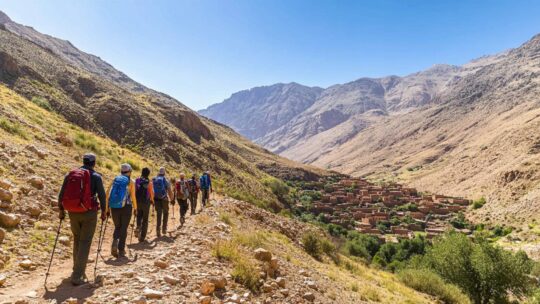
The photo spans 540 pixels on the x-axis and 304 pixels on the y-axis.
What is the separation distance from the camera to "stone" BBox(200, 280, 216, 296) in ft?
20.7

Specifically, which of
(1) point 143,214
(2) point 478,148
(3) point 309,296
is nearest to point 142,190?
(1) point 143,214

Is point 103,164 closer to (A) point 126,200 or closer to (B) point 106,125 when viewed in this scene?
(A) point 126,200

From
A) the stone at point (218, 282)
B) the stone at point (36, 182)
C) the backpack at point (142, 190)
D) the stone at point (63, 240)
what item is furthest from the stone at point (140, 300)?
the stone at point (36, 182)

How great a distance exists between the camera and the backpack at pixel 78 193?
5.83 m

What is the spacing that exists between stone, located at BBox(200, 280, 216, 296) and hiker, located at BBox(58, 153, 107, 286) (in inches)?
80.3

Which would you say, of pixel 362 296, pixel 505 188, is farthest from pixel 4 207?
pixel 505 188

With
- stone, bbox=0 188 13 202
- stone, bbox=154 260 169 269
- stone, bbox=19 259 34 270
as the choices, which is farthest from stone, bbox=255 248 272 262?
stone, bbox=0 188 13 202

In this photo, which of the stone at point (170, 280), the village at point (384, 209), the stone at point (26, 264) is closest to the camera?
the stone at point (170, 280)

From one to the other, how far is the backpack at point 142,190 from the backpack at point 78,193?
329cm

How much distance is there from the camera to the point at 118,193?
7.64 m

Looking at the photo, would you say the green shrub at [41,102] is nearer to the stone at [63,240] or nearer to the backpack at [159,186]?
the backpack at [159,186]

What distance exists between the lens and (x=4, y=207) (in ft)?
25.9

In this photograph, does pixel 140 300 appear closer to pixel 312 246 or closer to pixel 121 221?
pixel 121 221

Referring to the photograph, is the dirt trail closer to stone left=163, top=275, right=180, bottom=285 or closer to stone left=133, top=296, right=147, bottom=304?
stone left=163, top=275, right=180, bottom=285
